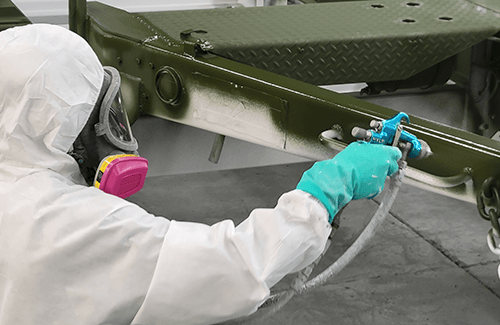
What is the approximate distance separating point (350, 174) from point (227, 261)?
320 mm

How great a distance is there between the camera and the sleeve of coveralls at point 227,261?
1185mm

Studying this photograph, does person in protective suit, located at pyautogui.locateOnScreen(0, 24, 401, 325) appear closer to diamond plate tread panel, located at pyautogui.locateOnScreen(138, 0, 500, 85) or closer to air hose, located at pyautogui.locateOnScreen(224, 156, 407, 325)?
air hose, located at pyautogui.locateOnScreen(224, 156, 407, 325)

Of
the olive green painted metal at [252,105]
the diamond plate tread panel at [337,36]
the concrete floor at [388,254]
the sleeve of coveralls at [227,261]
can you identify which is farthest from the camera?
the concrete floor at [388,254]

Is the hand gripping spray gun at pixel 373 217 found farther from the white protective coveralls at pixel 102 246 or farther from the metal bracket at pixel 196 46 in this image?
the metal bracket at pixel 196 46

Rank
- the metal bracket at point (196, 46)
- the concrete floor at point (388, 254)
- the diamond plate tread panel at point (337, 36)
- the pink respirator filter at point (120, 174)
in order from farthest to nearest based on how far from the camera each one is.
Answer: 1. the concrete floor at point (388, 254)
2. the diamond plate tread panel at point (337, 36)
3. the metal bracket at point (196, 46)
4. the pink respirator filter at point (120, 174)

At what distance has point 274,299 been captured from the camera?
4.87 feet

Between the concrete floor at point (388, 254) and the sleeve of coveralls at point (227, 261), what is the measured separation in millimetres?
1428

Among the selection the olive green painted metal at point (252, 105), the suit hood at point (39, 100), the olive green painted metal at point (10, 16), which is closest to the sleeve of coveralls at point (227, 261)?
the suit hood at point (39, 100)

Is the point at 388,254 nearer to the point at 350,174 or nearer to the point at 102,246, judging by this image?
the point at 350,174

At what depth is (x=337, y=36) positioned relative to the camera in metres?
2.40

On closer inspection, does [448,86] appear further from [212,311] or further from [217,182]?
[212,311]

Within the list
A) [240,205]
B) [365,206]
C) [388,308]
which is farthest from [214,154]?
[365,206]

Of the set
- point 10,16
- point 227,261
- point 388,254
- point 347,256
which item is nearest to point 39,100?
point 227,261

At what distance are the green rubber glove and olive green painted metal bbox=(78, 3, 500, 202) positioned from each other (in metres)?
0.34
